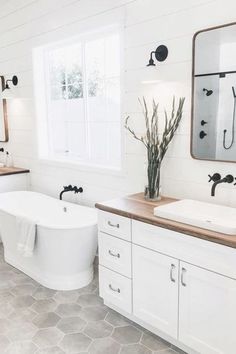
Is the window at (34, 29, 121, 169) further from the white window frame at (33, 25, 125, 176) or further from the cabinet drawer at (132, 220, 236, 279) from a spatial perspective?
the cabinet drawer at (132, 220, 236, 279)

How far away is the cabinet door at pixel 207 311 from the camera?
1750 mm

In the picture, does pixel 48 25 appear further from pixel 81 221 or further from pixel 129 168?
pixel 81 221

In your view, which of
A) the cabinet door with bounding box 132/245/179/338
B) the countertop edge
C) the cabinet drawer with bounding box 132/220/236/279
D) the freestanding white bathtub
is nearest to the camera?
the cabinet drawer with bounding box 132/220/236/279

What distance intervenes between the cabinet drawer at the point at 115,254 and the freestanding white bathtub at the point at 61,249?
1.15ft

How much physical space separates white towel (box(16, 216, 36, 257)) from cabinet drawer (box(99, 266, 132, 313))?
73cm

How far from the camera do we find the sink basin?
1.79 m

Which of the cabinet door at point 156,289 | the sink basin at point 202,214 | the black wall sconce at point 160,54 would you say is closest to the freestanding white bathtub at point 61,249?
the cabinet door at point 156,289

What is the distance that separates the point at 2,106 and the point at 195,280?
12.1 feet

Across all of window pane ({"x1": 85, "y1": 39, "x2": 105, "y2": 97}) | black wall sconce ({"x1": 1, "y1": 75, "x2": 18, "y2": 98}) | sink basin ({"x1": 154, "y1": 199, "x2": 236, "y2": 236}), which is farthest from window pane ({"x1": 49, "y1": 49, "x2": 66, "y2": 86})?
sink basin ({"x1": 154, "y1": 199, "x2": 236, "y2": 236})

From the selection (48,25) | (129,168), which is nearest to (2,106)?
(48,25)

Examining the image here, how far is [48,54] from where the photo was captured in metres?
3.84

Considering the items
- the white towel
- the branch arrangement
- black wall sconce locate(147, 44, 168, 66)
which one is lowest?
the white towel

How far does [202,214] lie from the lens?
6.84ft

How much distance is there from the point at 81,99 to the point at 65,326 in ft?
7.45
